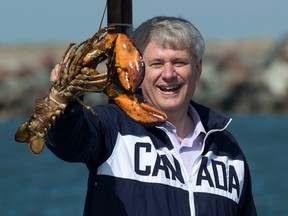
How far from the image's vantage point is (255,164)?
86.2ft

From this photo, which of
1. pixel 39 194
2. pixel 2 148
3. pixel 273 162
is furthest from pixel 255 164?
pixel 2 148

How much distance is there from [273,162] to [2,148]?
9.33 meters

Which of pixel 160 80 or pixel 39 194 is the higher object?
pixel 160 80

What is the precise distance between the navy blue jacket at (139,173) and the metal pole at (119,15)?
39 cm

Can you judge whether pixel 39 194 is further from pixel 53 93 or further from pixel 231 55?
pixel 231 55

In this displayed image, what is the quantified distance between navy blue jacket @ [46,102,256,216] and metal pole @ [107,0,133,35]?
387 millimetres

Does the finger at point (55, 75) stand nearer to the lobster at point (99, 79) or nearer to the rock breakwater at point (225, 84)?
the lobster at point (99, 79)

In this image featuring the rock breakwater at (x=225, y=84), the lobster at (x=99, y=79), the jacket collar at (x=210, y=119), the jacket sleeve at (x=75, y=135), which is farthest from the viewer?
the rock breakwater at (x=225, y=84)

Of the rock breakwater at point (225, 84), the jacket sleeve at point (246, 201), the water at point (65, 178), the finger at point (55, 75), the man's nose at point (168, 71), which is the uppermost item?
the finger at point (55, 75)

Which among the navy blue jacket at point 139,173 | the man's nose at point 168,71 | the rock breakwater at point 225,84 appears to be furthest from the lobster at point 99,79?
the rock breakwater at point 225,84

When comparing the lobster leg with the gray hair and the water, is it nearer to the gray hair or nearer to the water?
the gray hair

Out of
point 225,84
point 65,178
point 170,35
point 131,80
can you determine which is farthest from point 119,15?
point 225,84

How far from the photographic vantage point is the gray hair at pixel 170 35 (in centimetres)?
452

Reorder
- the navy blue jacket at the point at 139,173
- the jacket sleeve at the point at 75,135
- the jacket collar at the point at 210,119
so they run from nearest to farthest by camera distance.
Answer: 1. the jacket sleeve at the point at 75,135
2. the navy blue jacket at the point at 139,173
3. the jacket collar at the point at 210,119
